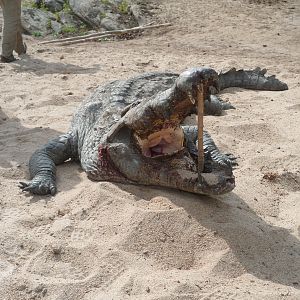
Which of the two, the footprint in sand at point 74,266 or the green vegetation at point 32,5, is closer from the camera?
the footprint in sand at point 74,266

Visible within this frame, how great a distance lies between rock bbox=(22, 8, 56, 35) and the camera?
34.0ft

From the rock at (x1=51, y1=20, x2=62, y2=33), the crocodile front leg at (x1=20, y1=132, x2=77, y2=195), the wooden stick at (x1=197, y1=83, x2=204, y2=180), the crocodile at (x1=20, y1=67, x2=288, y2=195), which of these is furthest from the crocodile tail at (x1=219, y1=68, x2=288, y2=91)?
the rock at (x1=51, y1=20, x2=62, y2=33)

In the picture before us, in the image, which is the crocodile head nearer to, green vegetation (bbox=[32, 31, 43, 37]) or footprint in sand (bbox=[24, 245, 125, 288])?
footprint in sand (bbox=[24, 245, 125, 288])

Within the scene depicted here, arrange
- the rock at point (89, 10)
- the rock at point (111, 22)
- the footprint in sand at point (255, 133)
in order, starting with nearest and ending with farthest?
the footprint in sand at point (255, 133)
the rock at point (111, 22)
the rock at point (89, 10)

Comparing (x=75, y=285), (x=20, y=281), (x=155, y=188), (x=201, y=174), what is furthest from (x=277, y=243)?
(x=20, y=281)

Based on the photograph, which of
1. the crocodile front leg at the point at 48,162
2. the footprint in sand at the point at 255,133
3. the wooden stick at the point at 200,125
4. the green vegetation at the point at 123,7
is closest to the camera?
the wooden stick at the point at 200,125

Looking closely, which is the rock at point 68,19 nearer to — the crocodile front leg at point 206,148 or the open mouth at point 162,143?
the crocodile front leg at point 206,148

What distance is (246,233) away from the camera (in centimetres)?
346

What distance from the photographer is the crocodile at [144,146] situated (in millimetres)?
3391

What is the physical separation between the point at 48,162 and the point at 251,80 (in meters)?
3.34

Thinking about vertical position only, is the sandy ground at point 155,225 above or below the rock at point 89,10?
above

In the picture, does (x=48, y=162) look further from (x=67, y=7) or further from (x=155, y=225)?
(x=67, y=7)

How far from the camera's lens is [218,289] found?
9.77 feet

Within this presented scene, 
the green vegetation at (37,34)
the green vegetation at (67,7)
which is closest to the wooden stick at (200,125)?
the green vegetation at (37,34)
